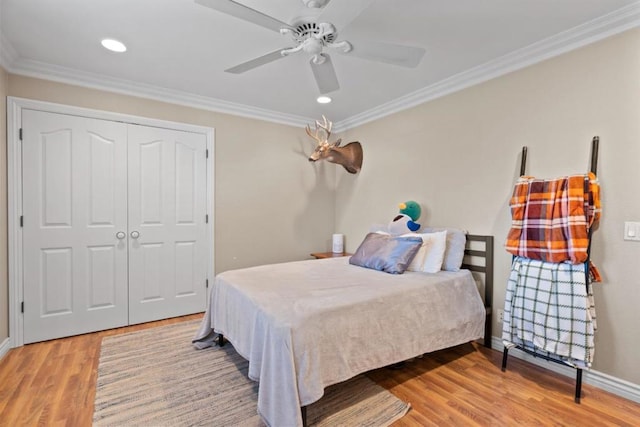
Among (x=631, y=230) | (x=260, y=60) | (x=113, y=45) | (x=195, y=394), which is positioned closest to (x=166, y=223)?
(x=113, y=45)

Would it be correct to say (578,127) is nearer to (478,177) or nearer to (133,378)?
(478,177)

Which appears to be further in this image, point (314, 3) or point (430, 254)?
point (430, 254)

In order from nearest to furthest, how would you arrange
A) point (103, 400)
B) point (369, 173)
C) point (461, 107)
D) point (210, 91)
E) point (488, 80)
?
point (103, 400) < point (488, 80) < point (461, 107) < point (210, 91) < point (369, 173)

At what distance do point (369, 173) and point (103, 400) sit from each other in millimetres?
3396

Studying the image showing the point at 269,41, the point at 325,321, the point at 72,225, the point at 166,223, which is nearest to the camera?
the point at 325,321

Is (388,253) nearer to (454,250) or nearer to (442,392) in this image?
(454,250)

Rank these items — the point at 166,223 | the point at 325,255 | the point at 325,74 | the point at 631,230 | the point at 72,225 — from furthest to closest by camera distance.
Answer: the point at 325,255
the point at 166,223
the point at 72,225
the point at 325,74
the point at 631,230

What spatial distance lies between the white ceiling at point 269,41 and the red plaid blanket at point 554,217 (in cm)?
105

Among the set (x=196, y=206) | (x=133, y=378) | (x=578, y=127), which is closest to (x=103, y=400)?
(x=133, y=378)

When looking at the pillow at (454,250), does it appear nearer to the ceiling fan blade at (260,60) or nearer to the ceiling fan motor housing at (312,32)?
the ceiling fan motor housing at (312,32)

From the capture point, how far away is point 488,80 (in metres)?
2.78

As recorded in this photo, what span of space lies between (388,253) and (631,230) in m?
1.61

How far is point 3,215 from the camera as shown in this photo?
8.55 feet

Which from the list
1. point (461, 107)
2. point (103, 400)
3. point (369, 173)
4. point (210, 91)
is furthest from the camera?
point (369, 173)
